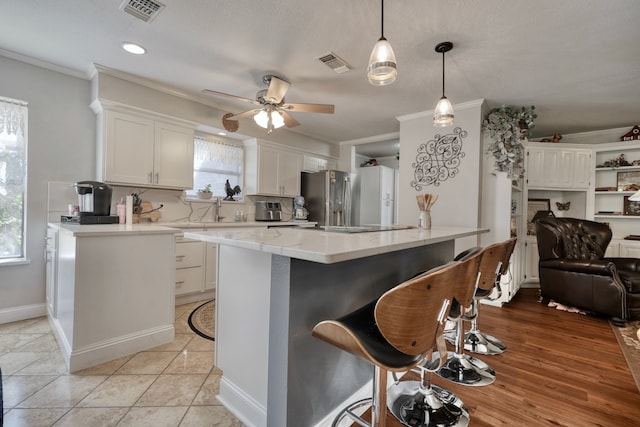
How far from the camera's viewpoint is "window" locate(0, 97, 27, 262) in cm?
278

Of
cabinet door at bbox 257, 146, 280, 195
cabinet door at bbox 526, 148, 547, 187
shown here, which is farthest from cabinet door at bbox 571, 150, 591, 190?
cabinet door at bbox 257, 146, 280, 195

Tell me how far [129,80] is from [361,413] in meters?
3.68

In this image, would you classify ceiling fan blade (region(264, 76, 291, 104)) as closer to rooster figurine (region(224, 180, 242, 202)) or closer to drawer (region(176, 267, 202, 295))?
rooster figurine (region(224, 180, 242, 202))

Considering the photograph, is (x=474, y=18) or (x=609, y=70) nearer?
(x=474, y=18)

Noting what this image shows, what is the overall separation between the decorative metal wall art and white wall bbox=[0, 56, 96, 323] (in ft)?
13.1

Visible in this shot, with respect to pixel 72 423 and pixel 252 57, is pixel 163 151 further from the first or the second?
pixel 72 423

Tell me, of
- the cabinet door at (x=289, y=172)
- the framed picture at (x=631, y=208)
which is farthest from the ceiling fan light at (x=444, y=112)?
the framed picture at (x=631, y=208)

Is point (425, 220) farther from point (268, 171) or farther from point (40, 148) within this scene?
point (40, 148)

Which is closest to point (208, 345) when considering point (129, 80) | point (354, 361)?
point (354, 361)

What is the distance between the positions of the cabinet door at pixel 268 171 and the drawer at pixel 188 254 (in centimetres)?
136

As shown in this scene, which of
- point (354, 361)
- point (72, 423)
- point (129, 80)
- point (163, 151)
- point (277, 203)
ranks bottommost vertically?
point (72, 423)

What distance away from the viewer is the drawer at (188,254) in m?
3.34

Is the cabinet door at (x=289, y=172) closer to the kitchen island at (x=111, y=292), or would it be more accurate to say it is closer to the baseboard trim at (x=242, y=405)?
the kitchen island at (x=111, y=292)

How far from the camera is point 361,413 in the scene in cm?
161
